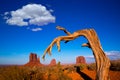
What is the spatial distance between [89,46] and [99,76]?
6.20 feet

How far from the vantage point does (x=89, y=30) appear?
37.5ft

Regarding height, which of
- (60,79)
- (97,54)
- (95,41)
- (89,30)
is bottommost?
(60,79)

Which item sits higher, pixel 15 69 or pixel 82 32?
pixel 82 32

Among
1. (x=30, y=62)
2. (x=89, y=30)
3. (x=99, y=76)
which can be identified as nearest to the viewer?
(x=99, y=76)

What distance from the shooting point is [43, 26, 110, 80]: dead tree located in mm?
10469

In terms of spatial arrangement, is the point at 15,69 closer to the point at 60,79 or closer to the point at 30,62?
the point at 60,79

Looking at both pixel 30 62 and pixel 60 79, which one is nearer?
pixel 60 79

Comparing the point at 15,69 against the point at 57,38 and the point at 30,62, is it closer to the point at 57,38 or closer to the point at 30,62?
the point at 57,38

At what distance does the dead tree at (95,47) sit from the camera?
1047cm

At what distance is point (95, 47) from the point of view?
10.9 m

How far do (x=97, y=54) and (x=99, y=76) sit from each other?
1.19m

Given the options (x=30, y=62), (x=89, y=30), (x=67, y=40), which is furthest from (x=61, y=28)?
(x=30, y=62)

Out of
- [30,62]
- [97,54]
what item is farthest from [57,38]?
[30,62]

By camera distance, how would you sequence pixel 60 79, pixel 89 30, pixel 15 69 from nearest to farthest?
pixel 89 30, pixel 15 69, pixel 60 79
